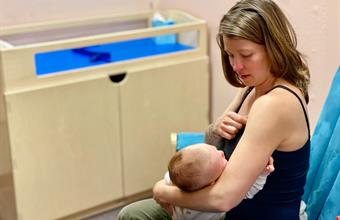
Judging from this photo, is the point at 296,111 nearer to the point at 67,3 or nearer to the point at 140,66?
the point at 140,66

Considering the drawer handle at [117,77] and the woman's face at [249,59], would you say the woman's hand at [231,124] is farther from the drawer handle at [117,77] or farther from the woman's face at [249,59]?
the drawer handle at [117,77]

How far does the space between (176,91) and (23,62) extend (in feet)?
2.61

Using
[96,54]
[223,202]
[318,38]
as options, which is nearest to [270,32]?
[223,202]

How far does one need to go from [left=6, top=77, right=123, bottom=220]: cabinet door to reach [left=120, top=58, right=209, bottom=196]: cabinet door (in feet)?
0.23

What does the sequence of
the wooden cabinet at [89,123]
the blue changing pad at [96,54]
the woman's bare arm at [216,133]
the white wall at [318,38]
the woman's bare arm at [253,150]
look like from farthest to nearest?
the blue changing pad at [96,54] → the wooden cabinet at [89,123] → the white wall at [318,38] → the woman's bare arm at [216,133] → the woman's bare arm at [253,150]

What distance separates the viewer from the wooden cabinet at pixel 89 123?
7.46ft

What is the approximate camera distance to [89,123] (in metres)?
2.45

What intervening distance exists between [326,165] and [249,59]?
0.57 meters

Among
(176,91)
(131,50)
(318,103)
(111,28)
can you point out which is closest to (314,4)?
(318,103)

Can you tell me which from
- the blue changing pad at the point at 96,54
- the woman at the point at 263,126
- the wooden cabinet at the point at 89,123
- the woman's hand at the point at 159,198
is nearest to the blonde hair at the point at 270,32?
the woman at the point at 263,126

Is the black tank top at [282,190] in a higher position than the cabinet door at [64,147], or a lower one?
higher

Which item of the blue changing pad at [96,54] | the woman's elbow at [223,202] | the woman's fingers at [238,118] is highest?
the woman's fingers at [238,118]

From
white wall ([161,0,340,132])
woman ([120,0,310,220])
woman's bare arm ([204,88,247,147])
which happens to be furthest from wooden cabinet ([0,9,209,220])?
woman ([120,0,310,220])

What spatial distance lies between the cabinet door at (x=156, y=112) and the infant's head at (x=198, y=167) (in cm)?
113
